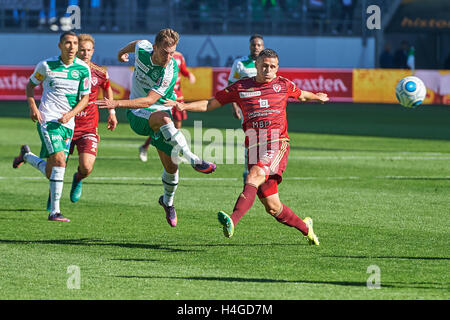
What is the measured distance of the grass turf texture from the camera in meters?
7.15

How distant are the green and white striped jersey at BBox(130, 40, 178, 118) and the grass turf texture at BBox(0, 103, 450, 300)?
149cm

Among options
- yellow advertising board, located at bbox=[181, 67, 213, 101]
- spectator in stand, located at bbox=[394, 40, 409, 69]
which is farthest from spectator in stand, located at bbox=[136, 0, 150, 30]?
spectator in stand, located at bbox=[394, 40, 409, 69]

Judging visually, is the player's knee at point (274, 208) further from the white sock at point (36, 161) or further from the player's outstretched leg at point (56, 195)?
the white sock at point (36, 161)

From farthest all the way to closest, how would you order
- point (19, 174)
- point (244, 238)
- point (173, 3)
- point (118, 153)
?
point (173, 3), point (118, 153), point (19, 174), point (244, 238)

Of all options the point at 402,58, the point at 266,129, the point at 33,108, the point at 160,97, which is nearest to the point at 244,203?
the point at 266,129

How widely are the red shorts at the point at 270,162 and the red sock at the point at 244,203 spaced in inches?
5.8

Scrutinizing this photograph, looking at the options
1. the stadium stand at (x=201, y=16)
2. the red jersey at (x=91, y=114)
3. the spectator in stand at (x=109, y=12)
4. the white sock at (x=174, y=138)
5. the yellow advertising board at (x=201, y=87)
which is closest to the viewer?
the white sock at (x=174, y=138)

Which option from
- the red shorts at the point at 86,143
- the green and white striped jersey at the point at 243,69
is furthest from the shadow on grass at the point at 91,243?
the green and white striped jersey at the point at 243,69

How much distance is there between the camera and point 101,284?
7184 millimetres

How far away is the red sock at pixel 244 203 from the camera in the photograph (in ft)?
28.1

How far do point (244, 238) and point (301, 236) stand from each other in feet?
2.15
